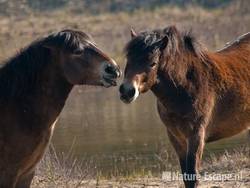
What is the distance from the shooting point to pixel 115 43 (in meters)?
31.0

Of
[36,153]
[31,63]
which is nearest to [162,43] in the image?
[31,63]

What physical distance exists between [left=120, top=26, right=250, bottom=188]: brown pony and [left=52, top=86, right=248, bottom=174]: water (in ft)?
9.74

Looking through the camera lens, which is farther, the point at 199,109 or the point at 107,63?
the point at 199,109

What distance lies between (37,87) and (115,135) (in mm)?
8303

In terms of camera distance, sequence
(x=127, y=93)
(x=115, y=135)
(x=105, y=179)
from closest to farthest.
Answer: (x=127, y=93) → (x=105, y=179) → (x=115, y=135)

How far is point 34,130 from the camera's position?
860cm

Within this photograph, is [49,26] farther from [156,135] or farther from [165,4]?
[156,135]

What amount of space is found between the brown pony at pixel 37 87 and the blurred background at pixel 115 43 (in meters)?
1.94

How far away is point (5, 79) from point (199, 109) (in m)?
2.30

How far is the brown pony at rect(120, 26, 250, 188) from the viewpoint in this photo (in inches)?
370

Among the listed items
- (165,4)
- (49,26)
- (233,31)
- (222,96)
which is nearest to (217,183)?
(222,96)

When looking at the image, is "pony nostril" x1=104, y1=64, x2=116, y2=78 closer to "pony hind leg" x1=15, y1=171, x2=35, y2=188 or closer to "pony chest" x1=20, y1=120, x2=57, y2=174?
"pony chest" x1=20, y1=120, x2=57, y2=174

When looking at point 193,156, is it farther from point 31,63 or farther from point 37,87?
point 31,63

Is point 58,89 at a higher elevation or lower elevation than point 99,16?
higher
